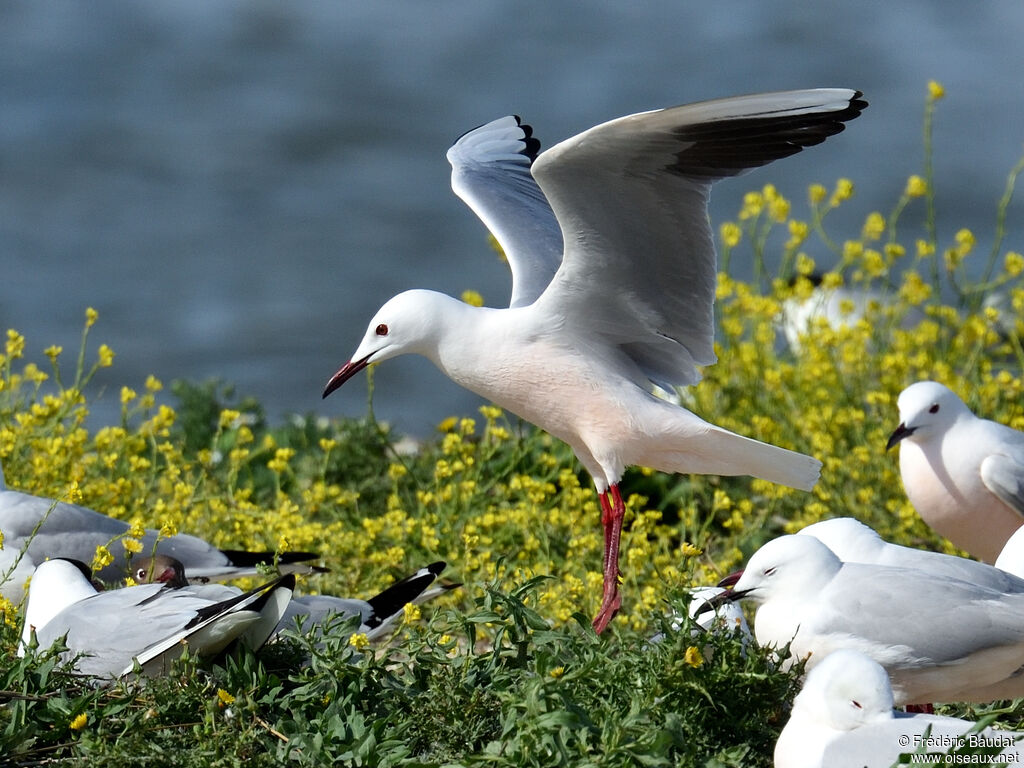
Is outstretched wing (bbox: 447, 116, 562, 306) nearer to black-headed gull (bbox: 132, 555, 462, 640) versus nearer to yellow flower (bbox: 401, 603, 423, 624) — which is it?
black-headed gull (bbox: 132, 555, 462, 640)

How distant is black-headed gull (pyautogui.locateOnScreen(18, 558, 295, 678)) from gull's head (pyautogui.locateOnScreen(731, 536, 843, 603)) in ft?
3.89

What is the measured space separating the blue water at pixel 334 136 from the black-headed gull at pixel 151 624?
7.56 m

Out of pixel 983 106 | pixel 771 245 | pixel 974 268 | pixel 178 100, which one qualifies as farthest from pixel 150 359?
pixel 983 106

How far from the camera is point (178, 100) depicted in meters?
16.1

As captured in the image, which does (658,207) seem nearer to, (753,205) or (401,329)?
(401,329)

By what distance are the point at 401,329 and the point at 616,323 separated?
0.69 metres

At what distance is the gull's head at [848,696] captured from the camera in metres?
3.14

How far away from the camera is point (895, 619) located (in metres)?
3.70

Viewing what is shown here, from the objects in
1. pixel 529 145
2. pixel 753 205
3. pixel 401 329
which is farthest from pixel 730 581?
pixel 753 205

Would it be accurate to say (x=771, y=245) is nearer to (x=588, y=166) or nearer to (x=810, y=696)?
(x=588, y=166)

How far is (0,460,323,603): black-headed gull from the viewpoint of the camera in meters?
4.79

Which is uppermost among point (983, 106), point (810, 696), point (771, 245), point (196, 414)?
point (983, 106)

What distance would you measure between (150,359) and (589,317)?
857 centimetres

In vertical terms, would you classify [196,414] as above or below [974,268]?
below
